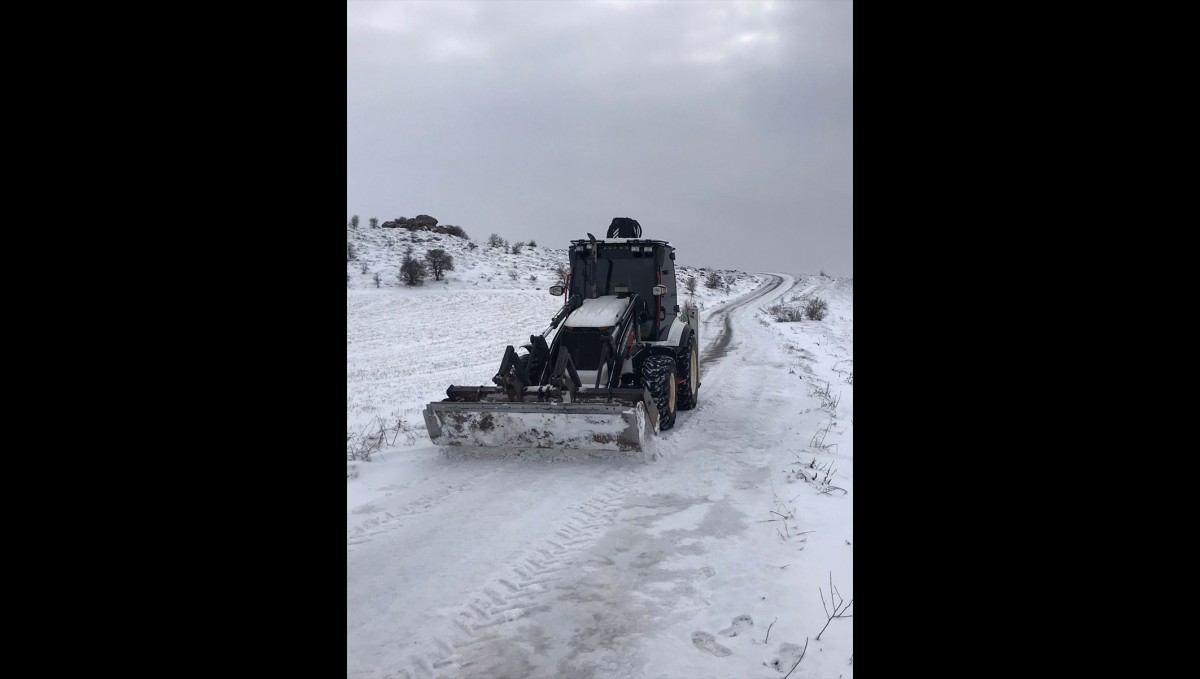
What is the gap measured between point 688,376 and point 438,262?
86.9 feet

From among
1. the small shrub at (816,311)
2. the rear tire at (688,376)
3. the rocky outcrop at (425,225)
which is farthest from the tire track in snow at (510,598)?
the rocky outcrop at (425,225)

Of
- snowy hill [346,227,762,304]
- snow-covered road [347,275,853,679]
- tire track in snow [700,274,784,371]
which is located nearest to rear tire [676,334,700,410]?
snow-covered road [347,275,853,679]

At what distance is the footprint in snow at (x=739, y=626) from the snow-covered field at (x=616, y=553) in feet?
0.04

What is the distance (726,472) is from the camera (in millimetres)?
6461

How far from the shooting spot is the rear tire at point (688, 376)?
9078 millimetres

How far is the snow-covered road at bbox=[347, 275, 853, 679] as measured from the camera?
3334 mm

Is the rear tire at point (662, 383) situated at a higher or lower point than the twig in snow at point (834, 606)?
higher

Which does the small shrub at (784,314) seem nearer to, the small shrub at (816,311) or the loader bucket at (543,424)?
the small shrub at (816,311)

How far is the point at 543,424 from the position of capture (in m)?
6.88

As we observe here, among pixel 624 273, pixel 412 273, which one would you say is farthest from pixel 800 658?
pixel 412 273
